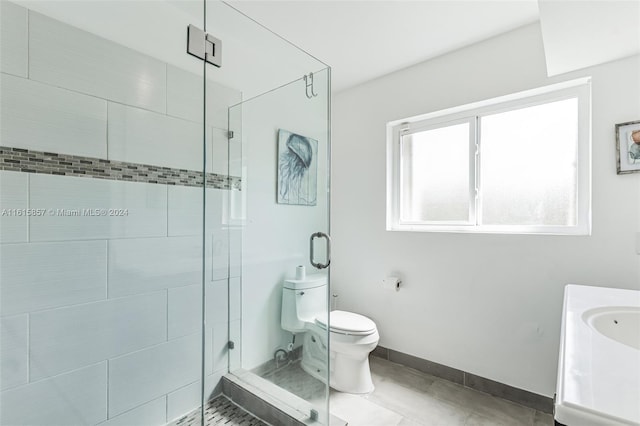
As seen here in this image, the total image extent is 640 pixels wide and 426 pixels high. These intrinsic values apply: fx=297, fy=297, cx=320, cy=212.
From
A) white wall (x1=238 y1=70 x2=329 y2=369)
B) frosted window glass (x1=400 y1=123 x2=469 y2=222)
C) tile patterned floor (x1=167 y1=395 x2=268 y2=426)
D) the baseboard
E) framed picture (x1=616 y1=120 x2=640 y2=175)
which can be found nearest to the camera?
framed picture (x1=616 y1=120 x2=640 y2=175)

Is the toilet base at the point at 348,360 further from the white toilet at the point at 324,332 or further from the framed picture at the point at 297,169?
the framed picture at the point at 297,169

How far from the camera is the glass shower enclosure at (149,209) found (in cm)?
121

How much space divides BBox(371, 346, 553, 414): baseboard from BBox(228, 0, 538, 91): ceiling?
2238 millimetres

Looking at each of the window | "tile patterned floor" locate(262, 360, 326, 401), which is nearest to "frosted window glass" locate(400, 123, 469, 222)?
the window

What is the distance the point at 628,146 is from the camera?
153 centimetres

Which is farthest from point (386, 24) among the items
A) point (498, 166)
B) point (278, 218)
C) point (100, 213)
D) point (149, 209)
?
point (100, 213)

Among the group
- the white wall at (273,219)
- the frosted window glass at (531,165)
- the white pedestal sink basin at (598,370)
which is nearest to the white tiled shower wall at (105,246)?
the white wall at (273,219)

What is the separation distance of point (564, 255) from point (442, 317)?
848 millimetres

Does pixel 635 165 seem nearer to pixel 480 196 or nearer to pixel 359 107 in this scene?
pixel 480 196

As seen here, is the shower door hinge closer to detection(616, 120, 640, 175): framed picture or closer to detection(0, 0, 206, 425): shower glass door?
detection(0, 0, 206, 425): shower glass door

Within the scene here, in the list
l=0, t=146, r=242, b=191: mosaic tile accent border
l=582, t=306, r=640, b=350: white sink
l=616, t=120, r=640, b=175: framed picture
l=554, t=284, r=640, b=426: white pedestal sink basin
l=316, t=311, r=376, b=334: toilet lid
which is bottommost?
l=316, t=311, r=376, b=334: toilet lid

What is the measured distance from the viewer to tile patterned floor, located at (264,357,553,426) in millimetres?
1687

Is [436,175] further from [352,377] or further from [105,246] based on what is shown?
[105,246]

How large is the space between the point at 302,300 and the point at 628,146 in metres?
1.97
